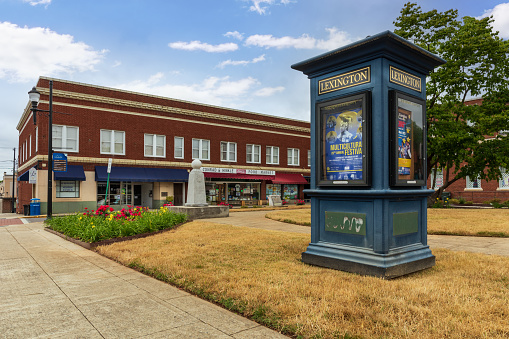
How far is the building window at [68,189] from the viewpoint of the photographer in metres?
26.8

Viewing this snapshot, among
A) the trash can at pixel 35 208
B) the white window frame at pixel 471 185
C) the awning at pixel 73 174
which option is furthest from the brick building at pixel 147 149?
the white window frame at pixel 471 185

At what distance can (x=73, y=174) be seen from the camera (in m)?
26.5

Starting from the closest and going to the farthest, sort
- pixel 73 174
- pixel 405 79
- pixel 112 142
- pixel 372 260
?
pixel 372 260
pixel 405 79
pixel 73 174
pixel 112 142

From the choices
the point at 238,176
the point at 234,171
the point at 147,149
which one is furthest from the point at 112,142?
the point at 238,176

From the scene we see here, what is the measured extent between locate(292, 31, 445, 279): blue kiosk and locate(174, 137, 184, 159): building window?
27.5 meters

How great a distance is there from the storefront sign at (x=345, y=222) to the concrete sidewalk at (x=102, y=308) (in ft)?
9.20

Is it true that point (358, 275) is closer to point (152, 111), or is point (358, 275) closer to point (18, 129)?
point (152, 111)

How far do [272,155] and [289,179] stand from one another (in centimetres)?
338

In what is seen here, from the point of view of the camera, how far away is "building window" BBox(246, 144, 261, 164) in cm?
3881

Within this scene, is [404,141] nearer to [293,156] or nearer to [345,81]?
[345,81]

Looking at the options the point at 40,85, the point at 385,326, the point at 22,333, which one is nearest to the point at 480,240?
the point at 385,326

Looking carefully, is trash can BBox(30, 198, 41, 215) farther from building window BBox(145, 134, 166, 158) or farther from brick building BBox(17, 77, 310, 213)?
building window BBox(145, 134, 166, 158)

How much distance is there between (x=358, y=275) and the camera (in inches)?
229

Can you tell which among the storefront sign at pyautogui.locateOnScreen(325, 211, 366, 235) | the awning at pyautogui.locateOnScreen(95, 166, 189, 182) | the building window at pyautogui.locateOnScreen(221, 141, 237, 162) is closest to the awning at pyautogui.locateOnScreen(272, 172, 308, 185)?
the building window at pyautogui.locateOnScreen(221, 141, 237, 162)
